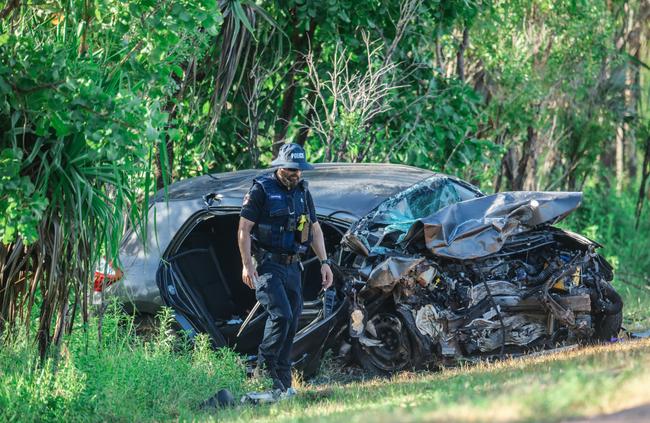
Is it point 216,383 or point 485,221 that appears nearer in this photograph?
point 216,383

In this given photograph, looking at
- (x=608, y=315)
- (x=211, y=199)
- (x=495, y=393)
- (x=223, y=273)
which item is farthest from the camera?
(x=223, y=273)

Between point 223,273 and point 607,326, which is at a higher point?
point 223,273

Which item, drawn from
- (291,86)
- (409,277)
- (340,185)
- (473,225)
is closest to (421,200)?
(340,185)

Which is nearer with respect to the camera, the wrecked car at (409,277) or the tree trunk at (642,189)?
the wrecked car at (409,277)

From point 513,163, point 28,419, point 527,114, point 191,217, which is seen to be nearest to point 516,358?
point 191,217

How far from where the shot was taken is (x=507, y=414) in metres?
4.73

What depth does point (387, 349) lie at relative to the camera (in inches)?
307

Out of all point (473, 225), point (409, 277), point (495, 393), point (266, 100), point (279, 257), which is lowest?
point (495, 393)

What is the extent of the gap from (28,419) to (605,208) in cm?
1344

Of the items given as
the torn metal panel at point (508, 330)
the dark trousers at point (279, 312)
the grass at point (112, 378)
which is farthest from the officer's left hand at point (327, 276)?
→ the torn metal panel at point (508, 330)

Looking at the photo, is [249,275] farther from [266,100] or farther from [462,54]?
[462,54]

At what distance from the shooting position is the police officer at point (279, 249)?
7355 mm

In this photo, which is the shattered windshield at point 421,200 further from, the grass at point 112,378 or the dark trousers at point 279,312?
the grass at point 112,378

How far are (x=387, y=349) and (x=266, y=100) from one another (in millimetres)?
5551
